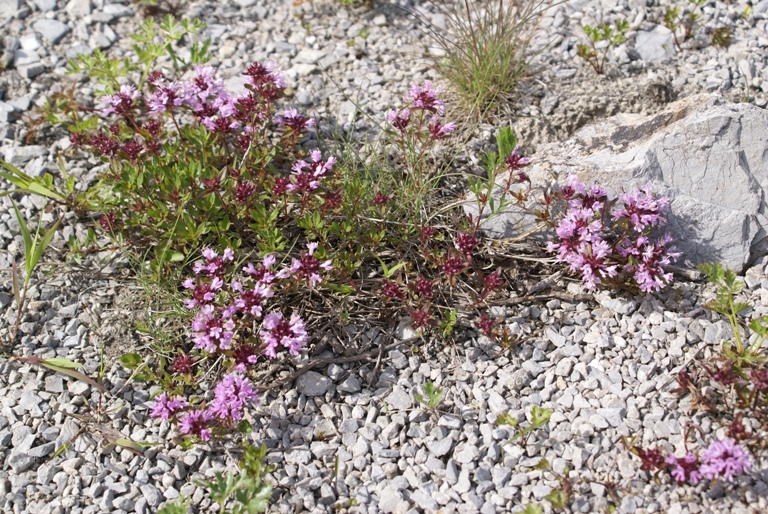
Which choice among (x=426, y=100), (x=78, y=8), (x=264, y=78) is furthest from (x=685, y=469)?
(x=78, y=8)

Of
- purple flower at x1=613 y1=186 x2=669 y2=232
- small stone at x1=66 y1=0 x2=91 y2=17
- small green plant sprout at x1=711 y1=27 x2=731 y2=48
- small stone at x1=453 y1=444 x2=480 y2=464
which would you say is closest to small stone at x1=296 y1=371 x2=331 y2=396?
small stone at x1=453 y1=444 x2=480 y2=464

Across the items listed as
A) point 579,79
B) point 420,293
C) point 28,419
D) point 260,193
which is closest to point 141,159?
point 260,193

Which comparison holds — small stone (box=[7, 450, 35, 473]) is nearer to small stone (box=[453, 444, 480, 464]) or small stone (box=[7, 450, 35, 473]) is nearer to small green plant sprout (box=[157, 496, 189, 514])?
small green plant sprout (box=[157, 496, 189, 514])

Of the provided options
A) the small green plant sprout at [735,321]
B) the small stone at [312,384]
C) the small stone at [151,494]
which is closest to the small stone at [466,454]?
the small stone at [312,384]

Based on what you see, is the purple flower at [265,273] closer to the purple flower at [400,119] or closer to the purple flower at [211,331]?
the purple flower at [211,331]

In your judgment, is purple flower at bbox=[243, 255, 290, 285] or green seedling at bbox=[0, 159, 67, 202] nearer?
purple flower at bbox=[243, 255, 290, 285]
